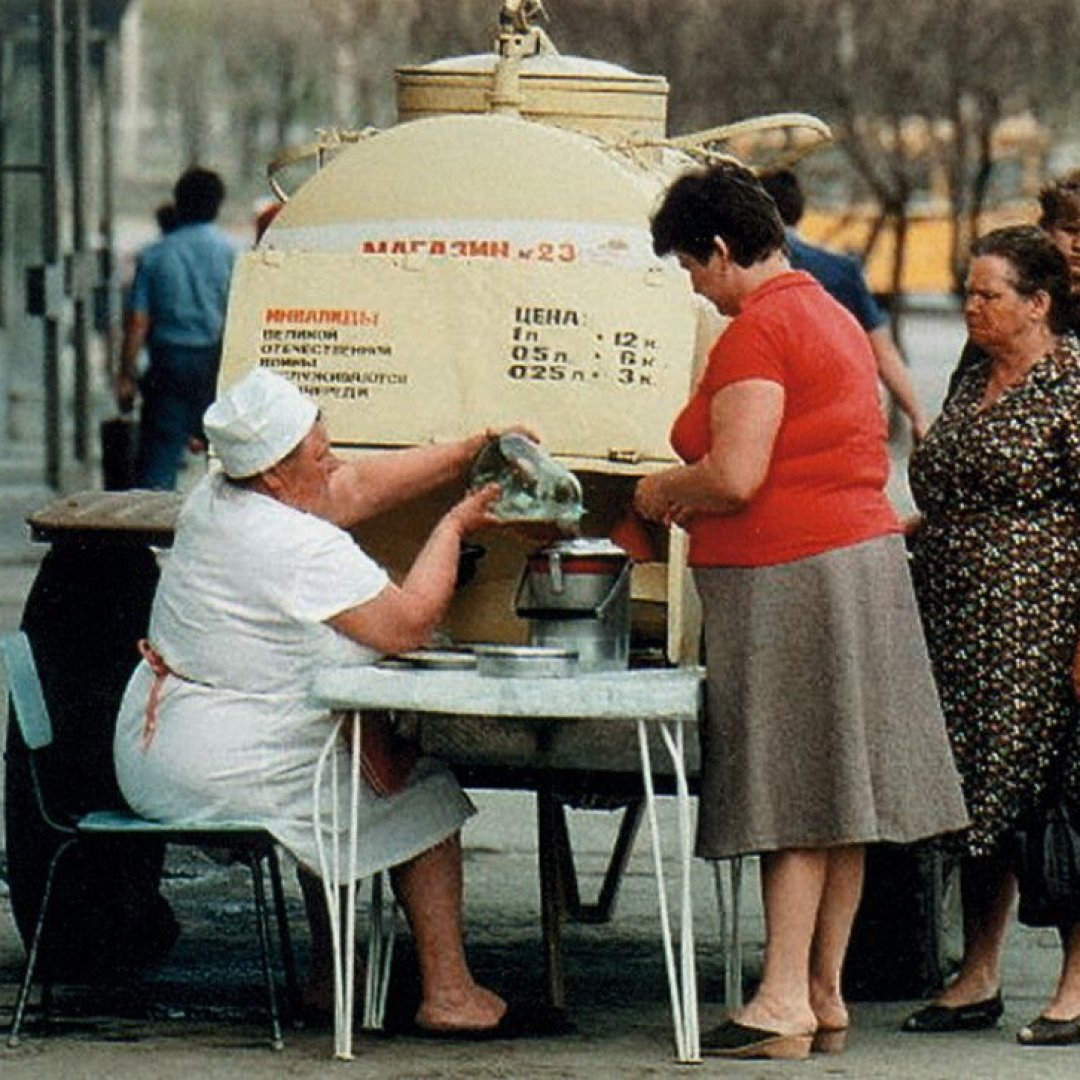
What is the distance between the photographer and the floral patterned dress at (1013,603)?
25.5 feet

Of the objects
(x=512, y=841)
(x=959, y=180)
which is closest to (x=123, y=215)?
(x=959, y=180)

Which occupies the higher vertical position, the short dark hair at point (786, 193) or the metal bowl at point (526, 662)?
the short dark hair at point (786, 193)

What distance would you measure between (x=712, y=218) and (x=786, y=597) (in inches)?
29.4

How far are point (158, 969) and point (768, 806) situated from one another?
6.23ft

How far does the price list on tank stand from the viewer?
7.73 metres

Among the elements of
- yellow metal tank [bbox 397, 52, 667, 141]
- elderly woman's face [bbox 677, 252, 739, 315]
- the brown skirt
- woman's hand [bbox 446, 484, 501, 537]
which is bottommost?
the brown skirt

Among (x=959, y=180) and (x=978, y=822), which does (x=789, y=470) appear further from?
(x=959, y=180)

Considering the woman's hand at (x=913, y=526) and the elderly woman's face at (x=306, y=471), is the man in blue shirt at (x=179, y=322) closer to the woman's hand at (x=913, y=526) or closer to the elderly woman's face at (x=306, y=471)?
the woman's hand at (x=913, y=526)

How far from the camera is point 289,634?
744cm

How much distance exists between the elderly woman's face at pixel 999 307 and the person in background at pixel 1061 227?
22cm

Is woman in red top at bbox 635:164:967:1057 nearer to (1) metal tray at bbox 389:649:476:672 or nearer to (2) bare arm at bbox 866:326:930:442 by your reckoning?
(1) metal tray at bbox 389:649:476:672

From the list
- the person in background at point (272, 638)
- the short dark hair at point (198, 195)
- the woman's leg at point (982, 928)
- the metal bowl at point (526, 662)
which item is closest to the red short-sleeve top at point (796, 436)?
the metal bowl at point (526, 662)

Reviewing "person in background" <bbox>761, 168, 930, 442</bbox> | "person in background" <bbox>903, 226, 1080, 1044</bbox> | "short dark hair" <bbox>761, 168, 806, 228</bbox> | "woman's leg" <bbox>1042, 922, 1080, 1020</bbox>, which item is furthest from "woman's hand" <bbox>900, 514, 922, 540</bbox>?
"person in background" <bbox>761, 168, 930, 442</bbox>

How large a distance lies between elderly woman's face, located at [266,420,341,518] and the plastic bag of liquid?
0.30 meters
